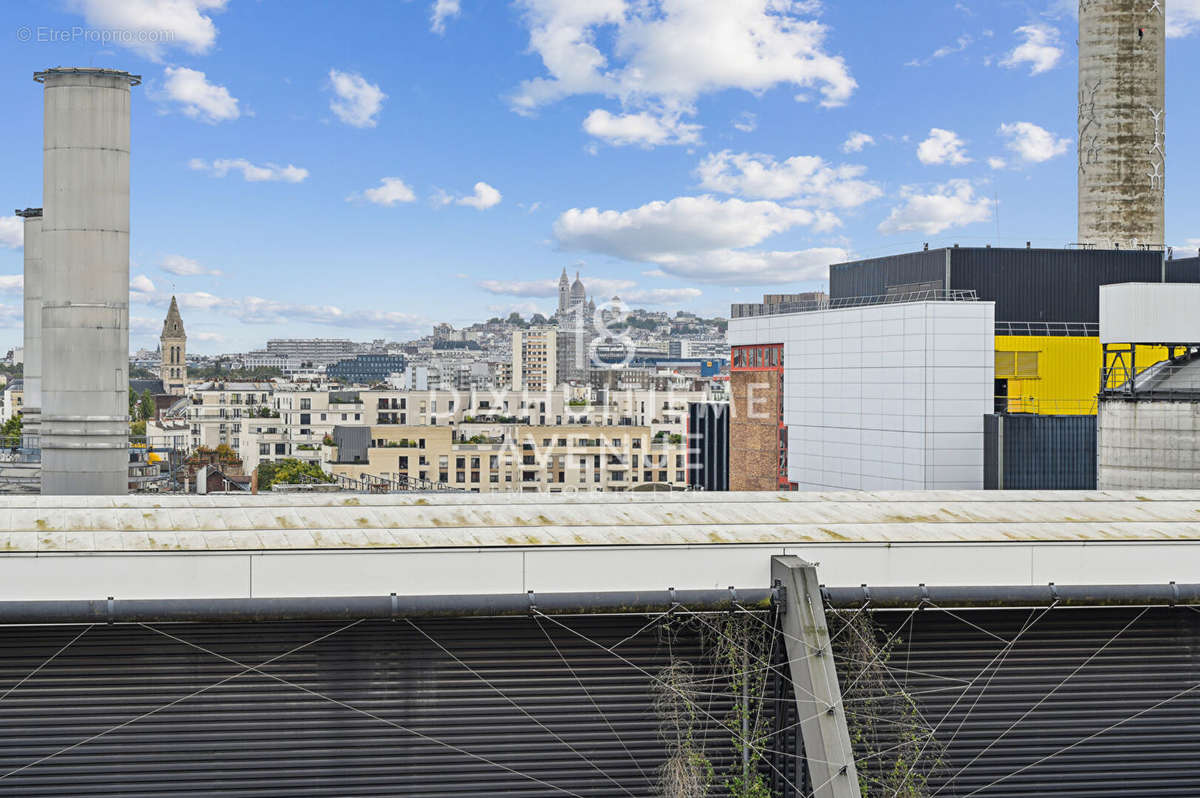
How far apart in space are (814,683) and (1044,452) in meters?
30.2

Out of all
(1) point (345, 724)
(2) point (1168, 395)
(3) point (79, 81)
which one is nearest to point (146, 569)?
(1) point (345, 724)

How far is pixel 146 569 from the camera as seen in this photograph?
34.8ft

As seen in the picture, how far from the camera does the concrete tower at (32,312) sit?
35.7 meters

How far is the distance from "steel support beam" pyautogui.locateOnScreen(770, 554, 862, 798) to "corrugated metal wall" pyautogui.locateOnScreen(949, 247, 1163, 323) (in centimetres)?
3477

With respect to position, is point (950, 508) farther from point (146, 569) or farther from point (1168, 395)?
point (1168, 395)

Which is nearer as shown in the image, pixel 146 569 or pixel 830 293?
pixel 146 569

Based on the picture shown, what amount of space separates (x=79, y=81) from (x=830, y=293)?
37.4 metres

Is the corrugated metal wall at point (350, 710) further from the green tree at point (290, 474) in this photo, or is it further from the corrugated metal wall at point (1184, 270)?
the green tree at point (290, 474)

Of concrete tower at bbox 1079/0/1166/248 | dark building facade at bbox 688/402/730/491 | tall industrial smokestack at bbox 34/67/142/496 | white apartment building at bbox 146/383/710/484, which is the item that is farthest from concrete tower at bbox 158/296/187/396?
tall industrial smokestack at bbox 34/67/142/496

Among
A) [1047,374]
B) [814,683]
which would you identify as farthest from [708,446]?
[814,683]

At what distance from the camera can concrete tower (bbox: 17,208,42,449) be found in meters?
35.7

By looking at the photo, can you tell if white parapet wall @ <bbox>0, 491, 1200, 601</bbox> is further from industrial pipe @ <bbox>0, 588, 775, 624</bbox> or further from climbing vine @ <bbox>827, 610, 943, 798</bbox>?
climbing vine @ <bbox>827, 610, 943, 798</bbox>

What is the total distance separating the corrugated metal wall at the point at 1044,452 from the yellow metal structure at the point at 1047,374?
2.47 meters

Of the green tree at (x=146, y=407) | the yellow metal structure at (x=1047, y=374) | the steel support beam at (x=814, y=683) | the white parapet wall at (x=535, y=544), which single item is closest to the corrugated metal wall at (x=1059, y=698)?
the white parapet wall at (x=535, y=544)
